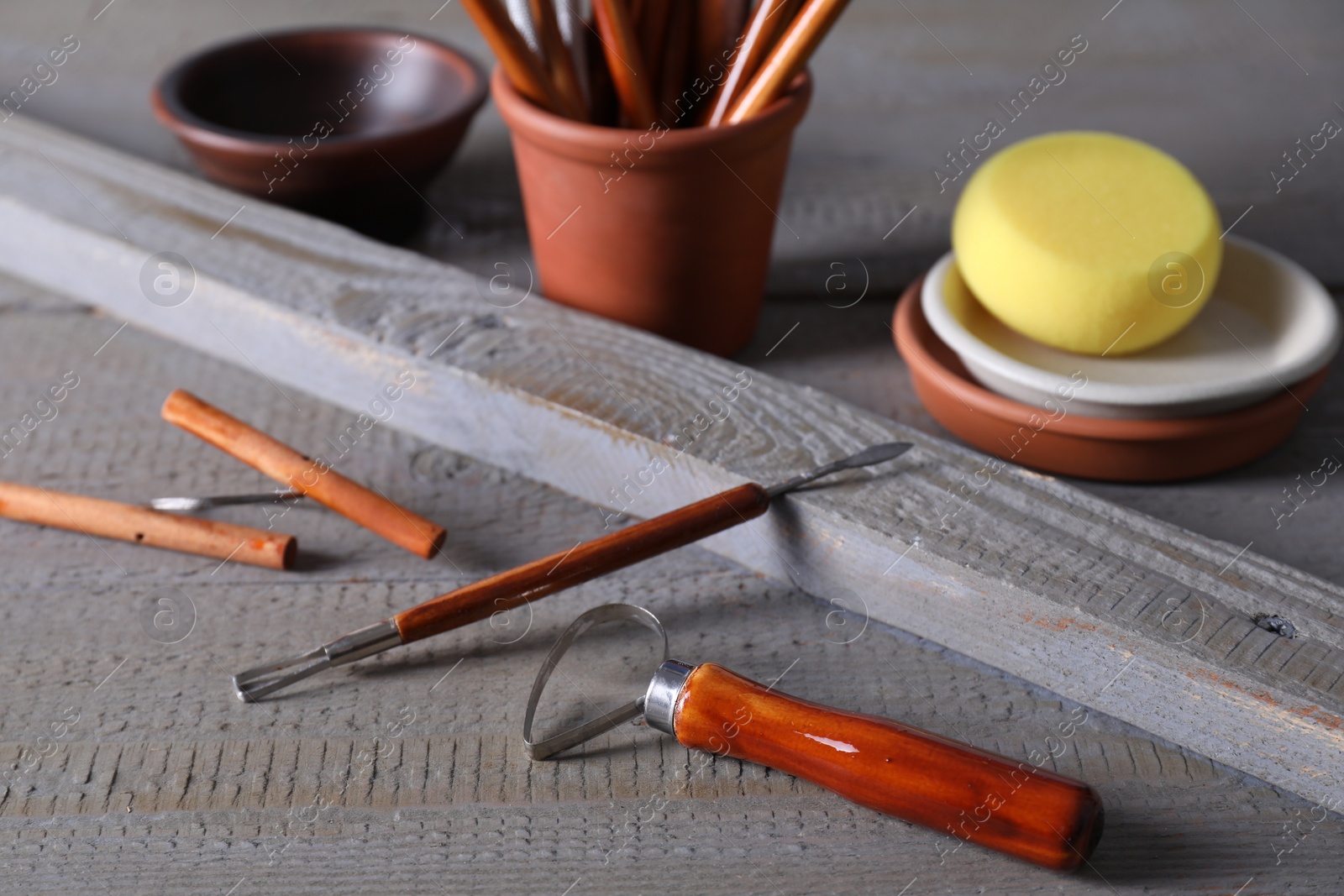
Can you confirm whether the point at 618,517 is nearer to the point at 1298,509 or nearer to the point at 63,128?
the point at 1298,509

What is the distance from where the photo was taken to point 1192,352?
0.54 m

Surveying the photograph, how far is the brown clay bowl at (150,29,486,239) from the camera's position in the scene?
63 cm

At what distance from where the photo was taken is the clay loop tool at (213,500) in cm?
50

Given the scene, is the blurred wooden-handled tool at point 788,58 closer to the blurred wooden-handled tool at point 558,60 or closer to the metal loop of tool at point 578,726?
the blurred wooden-handled tool at point 558,60

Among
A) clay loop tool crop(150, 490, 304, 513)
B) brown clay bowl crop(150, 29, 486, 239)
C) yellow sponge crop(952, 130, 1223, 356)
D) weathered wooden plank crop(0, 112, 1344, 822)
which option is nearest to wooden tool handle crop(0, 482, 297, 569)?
clay loop tool crop(150, 490, 304, 513)

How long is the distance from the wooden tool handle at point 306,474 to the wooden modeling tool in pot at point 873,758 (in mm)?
100

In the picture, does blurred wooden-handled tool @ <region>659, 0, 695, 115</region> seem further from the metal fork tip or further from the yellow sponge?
the metal fork tip

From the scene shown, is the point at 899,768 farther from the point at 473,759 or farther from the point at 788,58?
the point at 788,58

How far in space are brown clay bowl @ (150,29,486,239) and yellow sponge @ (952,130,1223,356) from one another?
30 centimetres

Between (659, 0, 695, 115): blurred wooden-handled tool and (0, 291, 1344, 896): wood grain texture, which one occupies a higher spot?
(659, 0, 695, 115): blurred wooden-handled tool

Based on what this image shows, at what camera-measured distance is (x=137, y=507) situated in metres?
0.49

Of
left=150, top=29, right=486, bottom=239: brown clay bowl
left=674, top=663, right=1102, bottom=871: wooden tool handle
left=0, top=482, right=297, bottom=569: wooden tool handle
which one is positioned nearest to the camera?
left=674, top=663, right=1102, bottom=871: wooden tool handle

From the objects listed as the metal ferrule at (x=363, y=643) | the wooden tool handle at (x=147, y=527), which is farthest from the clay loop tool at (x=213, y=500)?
the metal ferrule at (x=363, y=643)

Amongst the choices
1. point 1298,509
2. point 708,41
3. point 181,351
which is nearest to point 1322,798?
point 1298,509
